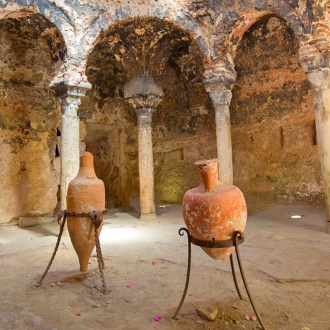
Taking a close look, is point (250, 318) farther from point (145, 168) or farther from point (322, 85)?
point (145, 168)

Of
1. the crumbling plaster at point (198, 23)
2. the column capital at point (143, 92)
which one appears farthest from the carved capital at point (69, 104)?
the column capital at point (143, 92)

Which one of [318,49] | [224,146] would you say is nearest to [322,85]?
[318,49]

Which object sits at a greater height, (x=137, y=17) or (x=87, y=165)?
(x=137, y=17)

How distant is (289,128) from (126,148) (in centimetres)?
463

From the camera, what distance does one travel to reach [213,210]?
7.32 ft

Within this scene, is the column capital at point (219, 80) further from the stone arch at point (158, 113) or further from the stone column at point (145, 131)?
the stone column at point (145, 131)

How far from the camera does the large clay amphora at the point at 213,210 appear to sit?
2232 millimetres

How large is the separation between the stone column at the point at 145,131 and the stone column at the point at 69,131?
1.52 m

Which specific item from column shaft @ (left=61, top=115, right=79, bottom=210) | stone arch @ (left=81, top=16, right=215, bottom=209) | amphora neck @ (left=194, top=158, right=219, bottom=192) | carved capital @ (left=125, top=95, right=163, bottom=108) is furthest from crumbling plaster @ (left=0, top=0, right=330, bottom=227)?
amphora neck @ (left=194, top=158, right=219, bottom=192)

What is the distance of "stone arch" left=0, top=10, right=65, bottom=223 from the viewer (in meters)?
6.47

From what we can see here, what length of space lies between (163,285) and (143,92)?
4.78 meters

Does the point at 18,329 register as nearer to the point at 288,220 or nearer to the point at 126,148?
the point at 288,220

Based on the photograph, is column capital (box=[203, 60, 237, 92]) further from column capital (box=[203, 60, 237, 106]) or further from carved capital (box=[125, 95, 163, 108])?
carved capital (box=[125, 95, 163, 108])

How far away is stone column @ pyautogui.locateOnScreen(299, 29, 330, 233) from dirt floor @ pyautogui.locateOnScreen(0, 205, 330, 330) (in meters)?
1.11
